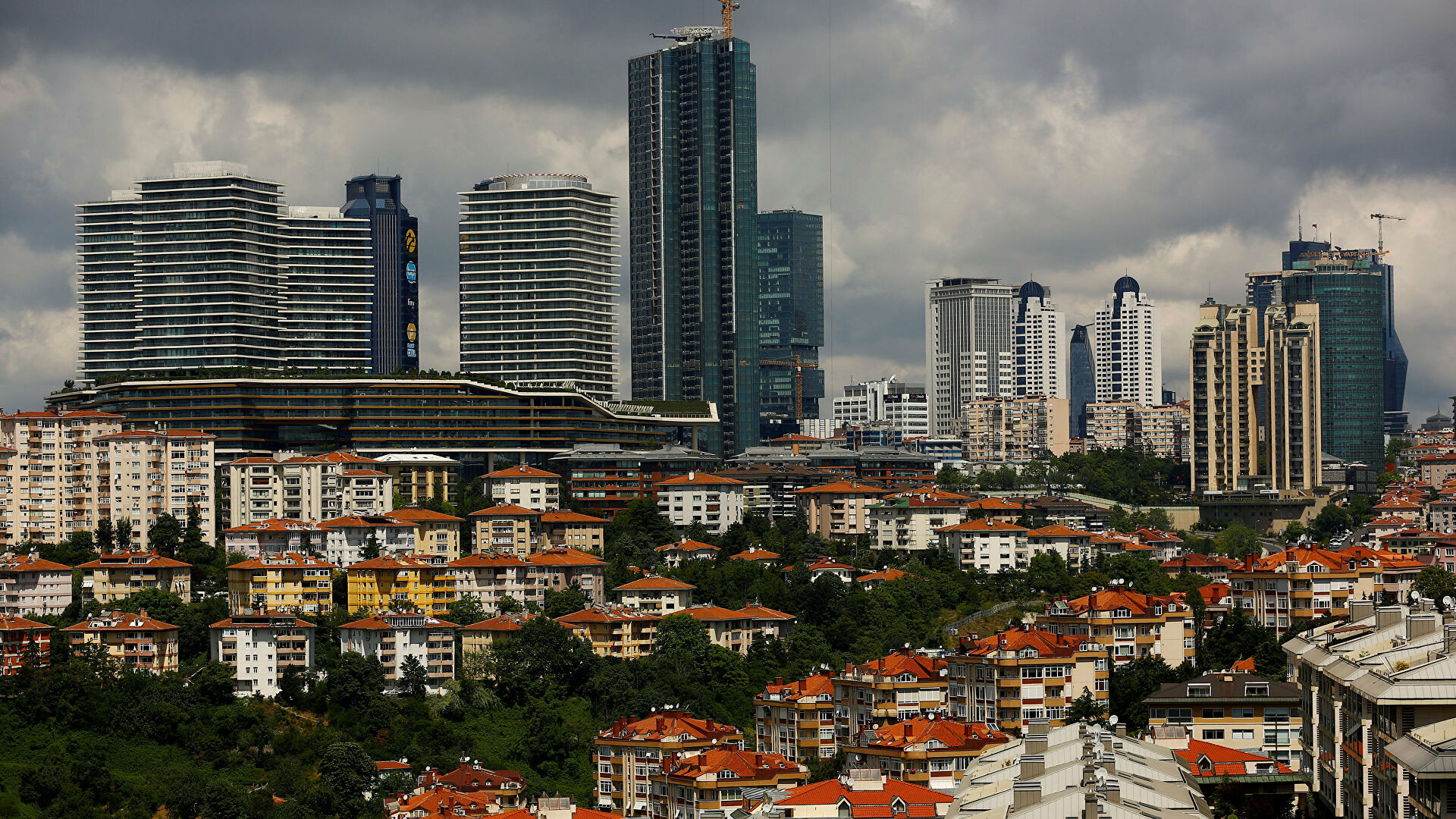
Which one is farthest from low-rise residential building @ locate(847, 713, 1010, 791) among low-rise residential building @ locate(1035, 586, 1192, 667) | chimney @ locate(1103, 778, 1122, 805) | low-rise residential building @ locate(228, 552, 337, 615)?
low-rise residential building @ locate(228, 552, 337, 615)

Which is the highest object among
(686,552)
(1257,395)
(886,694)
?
(1257,395)

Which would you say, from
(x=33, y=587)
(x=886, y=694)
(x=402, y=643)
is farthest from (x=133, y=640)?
(x=886, y=694)

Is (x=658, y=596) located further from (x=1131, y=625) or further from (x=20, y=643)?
(x=20, y=643)

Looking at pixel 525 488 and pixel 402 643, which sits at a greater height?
pixel 525 488

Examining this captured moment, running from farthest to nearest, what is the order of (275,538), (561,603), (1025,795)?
(275,538) < (561,603) < (1025,795)

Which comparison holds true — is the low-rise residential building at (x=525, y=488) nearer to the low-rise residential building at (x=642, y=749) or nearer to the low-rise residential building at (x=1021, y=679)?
the low-rise residential building at (x=642, y=749)

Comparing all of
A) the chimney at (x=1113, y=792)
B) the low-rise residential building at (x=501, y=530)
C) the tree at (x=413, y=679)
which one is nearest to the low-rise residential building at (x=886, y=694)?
the tree at (x=413, y=679)

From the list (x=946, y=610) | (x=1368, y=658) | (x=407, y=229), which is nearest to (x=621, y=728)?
(x=946, y=610)
